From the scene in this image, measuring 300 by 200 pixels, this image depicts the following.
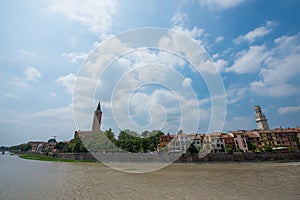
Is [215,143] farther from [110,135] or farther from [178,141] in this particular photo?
[110,135]

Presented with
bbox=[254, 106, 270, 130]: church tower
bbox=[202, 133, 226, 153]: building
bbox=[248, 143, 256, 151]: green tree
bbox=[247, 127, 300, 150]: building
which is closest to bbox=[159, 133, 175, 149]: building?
bbox=[202, 133, 226, 153]: building

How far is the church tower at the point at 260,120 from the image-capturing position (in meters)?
57.0

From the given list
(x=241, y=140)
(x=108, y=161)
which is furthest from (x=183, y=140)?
(x=108, y=161)

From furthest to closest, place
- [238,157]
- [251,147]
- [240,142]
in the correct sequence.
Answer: [240,142] < [251,147] < [238,157]

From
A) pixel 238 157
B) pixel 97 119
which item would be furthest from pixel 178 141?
pixel 97 119

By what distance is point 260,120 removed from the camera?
5784 centimetres

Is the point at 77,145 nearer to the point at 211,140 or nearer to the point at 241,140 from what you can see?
the point at 211,140

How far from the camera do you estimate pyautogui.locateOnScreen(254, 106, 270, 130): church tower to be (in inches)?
2245

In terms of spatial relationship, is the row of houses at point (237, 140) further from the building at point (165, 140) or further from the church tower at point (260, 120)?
the church tower at point (260, 120)

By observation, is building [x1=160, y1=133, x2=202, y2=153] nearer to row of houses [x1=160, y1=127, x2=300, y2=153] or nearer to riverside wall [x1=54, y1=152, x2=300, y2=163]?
row of houses [x1=160, y1=127, x2=300, y2=153]

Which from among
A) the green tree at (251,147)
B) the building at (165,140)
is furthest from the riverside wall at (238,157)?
the building at (165,140)

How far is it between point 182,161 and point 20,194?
24.1 meters

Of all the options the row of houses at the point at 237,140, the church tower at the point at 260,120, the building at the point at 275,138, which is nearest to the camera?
the row of houses at the point at 237,140

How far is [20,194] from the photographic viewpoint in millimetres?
7609
